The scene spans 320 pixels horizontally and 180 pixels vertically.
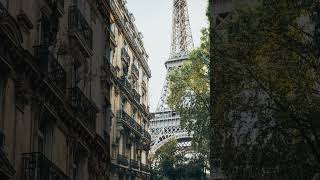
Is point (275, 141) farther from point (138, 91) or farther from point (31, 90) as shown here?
point (138, 91)

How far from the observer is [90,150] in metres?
30.8

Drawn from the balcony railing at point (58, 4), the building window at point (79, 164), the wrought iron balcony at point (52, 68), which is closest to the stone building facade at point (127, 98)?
the building window at point (79, 164)

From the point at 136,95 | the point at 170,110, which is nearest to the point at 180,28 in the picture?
the point at 170,110

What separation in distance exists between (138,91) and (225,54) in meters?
40.8

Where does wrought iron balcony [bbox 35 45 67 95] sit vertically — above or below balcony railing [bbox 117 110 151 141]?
below

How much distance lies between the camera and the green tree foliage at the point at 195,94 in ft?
153

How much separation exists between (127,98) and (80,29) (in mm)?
26957

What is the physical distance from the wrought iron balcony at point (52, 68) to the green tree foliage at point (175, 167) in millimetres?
34066

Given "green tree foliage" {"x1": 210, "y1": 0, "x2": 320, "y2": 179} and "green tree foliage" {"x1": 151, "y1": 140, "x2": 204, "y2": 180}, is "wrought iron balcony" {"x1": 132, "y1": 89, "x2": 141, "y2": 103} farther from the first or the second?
"green tree foliage" {"x1": 210, "y1": 0, "x2": 320, "y2": 179}

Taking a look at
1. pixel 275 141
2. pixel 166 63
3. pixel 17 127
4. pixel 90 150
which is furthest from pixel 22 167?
pixel 166 63

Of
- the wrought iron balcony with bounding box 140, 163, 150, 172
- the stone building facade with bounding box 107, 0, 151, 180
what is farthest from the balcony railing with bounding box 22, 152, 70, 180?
the wrought iron balcony with bounding box 140, 163, 150, 172

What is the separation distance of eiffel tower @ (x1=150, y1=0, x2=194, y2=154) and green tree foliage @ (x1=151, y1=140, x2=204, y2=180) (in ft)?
65.9

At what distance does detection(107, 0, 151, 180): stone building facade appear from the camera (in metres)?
51.6

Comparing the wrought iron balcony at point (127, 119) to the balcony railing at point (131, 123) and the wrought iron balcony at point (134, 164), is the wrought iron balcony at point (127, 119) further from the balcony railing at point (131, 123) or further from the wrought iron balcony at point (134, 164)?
the wrought iron balcony at point (134, 164)
